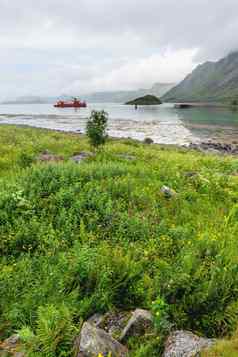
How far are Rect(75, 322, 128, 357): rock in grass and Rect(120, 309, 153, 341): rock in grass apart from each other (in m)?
0.21

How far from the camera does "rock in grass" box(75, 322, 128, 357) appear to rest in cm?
280

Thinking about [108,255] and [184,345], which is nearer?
[184,345]

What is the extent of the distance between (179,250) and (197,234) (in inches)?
30.5

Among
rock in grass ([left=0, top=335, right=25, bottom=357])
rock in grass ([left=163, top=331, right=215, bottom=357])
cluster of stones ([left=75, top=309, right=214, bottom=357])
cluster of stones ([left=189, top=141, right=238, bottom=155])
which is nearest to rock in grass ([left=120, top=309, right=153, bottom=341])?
cluster of stones ([left=75, top=309, right=214, bottom=357])

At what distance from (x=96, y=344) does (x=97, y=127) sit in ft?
39.8

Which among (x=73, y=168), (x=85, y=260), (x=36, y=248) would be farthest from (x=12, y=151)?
(x=85, y=260)

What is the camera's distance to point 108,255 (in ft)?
14.9

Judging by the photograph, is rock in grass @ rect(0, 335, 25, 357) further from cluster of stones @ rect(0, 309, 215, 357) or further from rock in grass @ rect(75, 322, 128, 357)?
rock in grass @ rect(75, 322, 128, 357)

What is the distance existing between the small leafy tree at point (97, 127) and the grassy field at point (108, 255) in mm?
6144

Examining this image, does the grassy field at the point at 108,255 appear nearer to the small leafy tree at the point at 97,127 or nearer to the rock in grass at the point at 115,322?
the rock in grass at the point at 115,322

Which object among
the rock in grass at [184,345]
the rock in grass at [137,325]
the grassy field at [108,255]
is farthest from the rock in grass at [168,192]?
the rock in grass at [184,345]

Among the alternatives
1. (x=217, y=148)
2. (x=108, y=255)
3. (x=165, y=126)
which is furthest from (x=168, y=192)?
(x=165, y=126)

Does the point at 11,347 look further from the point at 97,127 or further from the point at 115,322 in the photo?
the point at 97,127

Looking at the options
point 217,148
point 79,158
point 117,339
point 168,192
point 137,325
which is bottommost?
point 117,339
